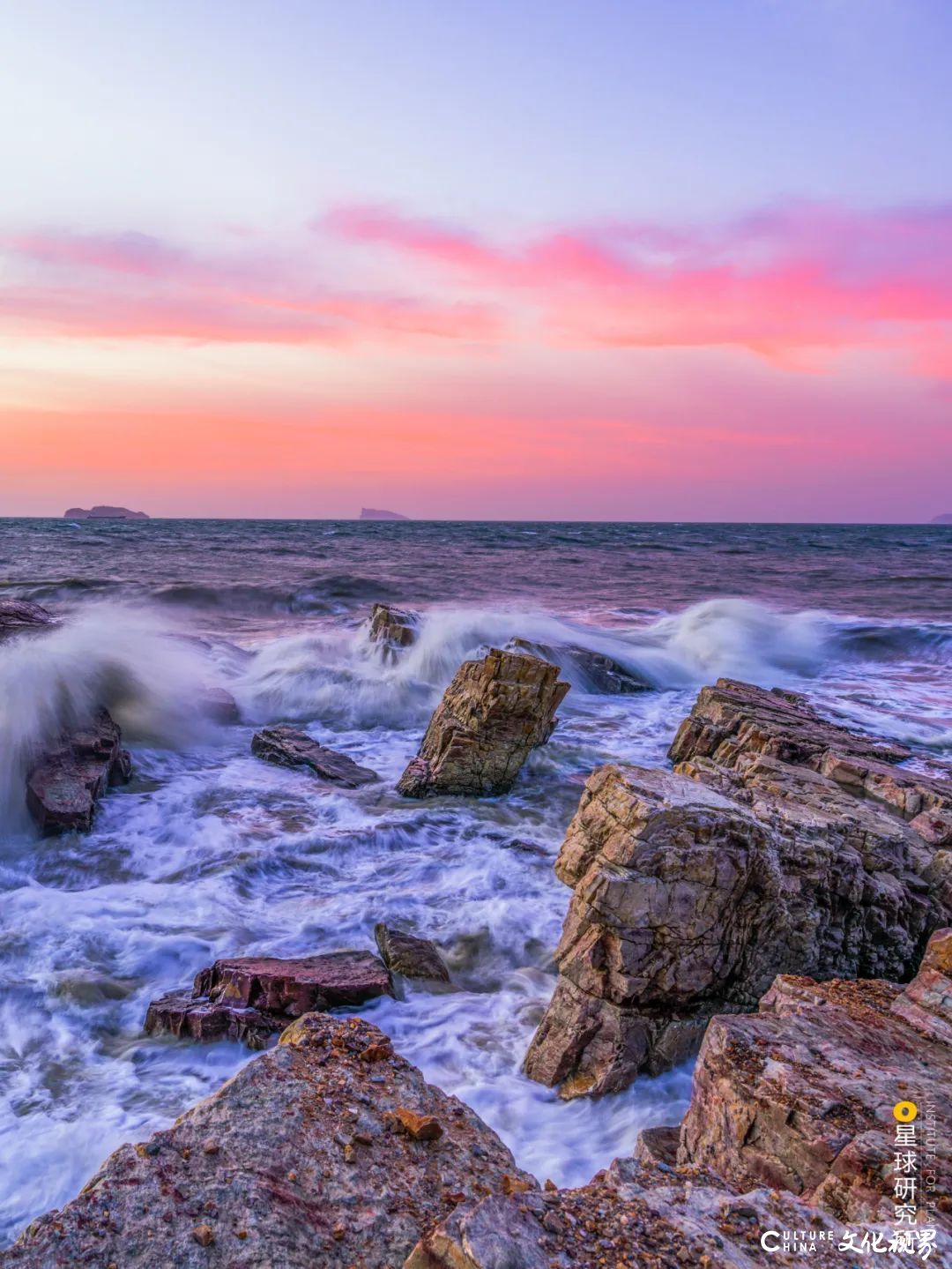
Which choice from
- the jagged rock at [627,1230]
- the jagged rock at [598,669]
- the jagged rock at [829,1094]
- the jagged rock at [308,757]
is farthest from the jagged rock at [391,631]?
the jagged rock at [627,1230]

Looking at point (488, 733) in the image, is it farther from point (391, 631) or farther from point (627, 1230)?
point (391, 631)

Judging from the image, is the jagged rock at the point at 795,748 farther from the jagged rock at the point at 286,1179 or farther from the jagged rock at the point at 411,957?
the jagged rock at the point at 286,1179

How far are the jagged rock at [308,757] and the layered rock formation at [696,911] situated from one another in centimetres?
474

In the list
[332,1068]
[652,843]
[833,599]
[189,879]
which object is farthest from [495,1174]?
[833,599]

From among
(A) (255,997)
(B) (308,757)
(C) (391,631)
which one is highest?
(C) (391,631)

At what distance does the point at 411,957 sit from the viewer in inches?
210

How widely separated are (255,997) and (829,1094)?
3.25 metres

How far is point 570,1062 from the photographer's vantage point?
4.24 meters

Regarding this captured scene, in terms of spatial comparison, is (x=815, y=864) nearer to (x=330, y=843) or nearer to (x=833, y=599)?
(x=330, y=843)

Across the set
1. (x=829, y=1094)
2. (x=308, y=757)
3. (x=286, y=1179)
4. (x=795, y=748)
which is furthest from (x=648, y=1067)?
(x=308, y=757)

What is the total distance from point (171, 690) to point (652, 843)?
30.2ft

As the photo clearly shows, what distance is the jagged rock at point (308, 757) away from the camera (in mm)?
9320

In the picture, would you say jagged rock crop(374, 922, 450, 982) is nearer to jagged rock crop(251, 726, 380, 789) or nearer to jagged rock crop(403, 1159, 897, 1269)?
jagged rock crop(403, 1159, 897, 1269)

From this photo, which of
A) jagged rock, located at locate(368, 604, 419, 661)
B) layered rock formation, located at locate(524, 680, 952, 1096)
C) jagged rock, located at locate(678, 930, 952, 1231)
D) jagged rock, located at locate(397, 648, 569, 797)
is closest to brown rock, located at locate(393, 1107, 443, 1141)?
jagged rock, located at locate(678, 930, 952, 1231)
